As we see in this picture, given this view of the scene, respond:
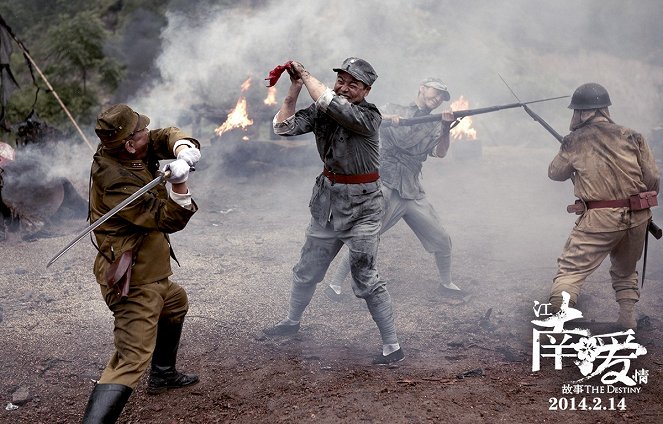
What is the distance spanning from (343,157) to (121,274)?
180cm

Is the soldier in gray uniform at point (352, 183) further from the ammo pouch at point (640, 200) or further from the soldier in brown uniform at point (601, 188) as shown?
the ammo pouch at point (640, 200)

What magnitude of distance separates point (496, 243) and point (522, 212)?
2.13 metres

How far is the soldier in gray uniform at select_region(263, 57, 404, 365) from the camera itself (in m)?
4.42

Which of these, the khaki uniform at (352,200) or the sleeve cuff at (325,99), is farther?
the khaki uniform at (352,200)

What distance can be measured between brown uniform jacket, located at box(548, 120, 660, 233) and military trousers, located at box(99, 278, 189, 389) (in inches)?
134

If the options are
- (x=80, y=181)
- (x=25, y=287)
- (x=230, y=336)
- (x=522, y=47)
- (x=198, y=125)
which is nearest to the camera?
(x=230, y=336)

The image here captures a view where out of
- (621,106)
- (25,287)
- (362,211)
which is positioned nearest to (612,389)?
(362,211)

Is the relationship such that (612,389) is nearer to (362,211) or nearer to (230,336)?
(362,211)

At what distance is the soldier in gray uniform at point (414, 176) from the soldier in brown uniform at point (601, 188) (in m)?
1.63

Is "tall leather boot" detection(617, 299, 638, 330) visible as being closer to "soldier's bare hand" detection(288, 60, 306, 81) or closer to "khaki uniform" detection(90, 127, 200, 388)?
"soldier's bare hand" detection(288, 60, 306, 81)

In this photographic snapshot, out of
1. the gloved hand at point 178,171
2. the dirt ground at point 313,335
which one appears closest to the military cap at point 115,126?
the gloved hand at point 178,171

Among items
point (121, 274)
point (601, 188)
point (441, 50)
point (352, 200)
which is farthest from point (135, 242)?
point (441, 50)

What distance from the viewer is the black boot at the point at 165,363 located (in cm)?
413

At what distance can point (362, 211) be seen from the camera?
4.68 metres
